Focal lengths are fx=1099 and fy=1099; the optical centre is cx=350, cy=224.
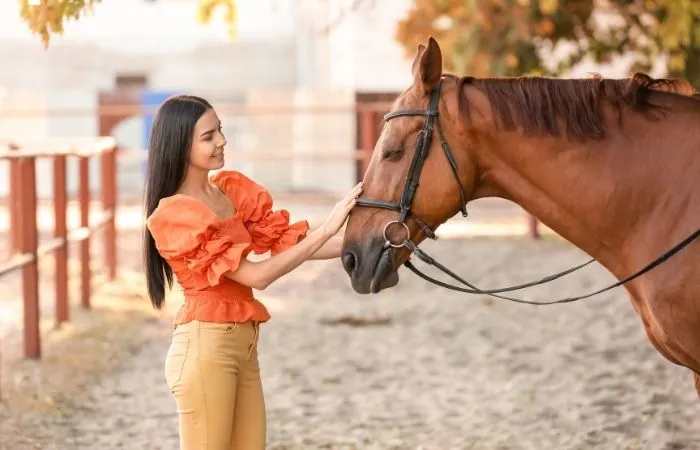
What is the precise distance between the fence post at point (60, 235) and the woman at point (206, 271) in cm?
411

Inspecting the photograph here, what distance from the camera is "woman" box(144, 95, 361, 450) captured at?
3039 millimetres

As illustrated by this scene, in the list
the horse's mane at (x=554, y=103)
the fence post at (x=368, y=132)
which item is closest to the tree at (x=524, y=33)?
the fence post at (x=368, y=132)

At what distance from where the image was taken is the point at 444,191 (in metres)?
3.20

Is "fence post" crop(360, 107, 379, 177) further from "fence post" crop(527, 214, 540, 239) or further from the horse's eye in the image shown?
the horse's eye

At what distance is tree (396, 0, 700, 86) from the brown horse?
459 cm

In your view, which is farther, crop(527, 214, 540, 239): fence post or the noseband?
crop(527, 214, 540, 239): fence post

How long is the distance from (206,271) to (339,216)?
41cm

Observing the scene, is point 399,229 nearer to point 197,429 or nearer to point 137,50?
point 197,429

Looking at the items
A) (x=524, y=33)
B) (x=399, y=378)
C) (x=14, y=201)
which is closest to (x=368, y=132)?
(x=524, y=33)

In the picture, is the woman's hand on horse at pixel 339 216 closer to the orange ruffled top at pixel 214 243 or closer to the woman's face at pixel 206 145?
the orange ruffled top at pixel 214 243

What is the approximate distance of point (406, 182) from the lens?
10.4 feet

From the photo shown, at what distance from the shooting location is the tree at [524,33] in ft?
28.6

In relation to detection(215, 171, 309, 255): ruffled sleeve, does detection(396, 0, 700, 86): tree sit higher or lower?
higher

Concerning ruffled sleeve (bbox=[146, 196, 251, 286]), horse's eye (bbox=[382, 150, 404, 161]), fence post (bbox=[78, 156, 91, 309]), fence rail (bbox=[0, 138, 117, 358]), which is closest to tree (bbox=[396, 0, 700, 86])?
fence rail (bbox=[0, 138, 117, 358])
